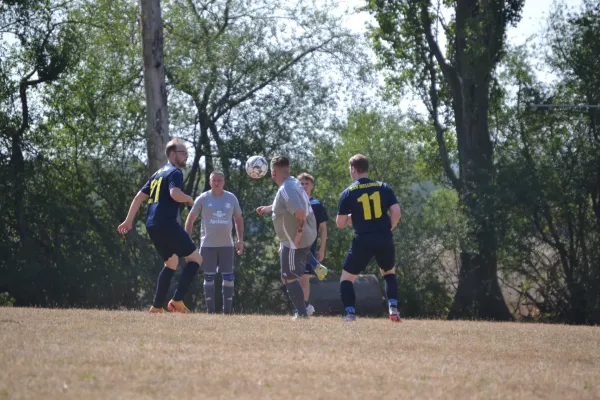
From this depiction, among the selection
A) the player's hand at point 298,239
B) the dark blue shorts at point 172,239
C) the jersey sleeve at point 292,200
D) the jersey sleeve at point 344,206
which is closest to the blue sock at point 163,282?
the dark blue shorts at point 172,239

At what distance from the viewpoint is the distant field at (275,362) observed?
618 centimetres

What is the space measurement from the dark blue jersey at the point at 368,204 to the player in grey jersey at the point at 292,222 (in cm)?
49

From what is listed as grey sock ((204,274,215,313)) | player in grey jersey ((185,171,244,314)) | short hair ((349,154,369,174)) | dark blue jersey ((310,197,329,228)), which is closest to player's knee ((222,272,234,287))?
player in grey jersey ((185,171,244,314))

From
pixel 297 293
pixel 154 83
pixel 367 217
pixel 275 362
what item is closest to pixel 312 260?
pixel 297 293

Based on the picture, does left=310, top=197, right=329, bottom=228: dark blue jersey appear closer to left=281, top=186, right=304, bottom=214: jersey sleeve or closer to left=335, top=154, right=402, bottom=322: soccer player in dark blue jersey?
left=335, top=154, right=402, bottom=322: soccer player in dark blue jersey

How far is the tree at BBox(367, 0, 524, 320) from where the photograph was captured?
1030 inches

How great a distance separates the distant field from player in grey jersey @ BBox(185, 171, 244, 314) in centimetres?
355

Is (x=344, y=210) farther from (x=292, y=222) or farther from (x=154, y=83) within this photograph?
(x=154, y=83)

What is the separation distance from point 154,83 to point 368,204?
32.5 feet

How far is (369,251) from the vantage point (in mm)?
11461

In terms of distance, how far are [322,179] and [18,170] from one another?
33.3 feet

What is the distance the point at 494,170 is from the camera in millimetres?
26828

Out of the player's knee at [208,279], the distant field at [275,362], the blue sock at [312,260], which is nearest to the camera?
the distant field at [275,362]

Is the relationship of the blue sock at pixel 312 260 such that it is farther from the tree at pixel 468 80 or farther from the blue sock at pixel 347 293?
the tree at pixel 468 80
